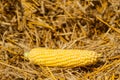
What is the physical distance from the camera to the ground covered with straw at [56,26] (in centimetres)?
304

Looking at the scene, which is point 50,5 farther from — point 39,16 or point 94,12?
point 94,12

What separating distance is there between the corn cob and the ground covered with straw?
0.42ft

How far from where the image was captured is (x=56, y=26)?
10.6 feet

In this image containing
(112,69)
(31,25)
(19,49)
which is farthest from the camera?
(31,25)

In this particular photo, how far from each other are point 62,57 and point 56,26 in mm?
536

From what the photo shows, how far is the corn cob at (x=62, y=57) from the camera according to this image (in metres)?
2.73

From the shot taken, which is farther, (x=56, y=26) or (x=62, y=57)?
(x=56, y=26)

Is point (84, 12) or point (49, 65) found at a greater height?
point (84, 12)

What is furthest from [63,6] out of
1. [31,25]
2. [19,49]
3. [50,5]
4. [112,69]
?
[112,69]

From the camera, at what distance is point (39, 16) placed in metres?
3.30

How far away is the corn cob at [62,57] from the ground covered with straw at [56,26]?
13 cm

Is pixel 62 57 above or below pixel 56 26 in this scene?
below

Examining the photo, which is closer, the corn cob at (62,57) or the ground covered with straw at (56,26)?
the corn cob at (62,57)

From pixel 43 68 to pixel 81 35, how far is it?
0.57m
